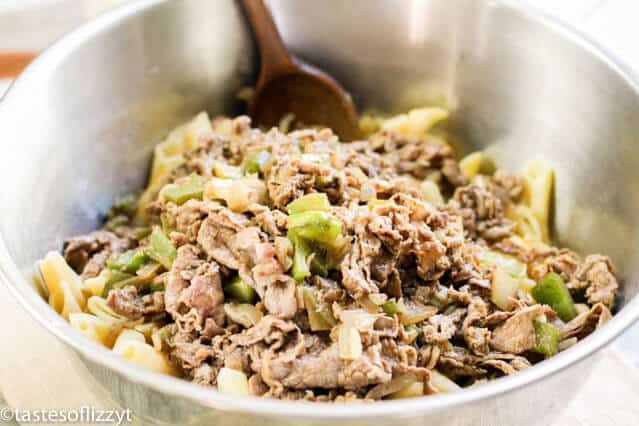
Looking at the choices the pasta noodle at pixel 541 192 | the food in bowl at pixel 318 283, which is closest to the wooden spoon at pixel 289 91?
the food in bowl at pixel 318 283

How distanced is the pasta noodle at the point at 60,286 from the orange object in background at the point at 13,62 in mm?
2331

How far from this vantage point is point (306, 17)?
476cm

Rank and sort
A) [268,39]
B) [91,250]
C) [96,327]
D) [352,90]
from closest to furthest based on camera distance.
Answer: [96,327] → [91,250] → [268,39] → [352,90]

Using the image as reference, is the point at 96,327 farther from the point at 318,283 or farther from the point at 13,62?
the point at 13,62

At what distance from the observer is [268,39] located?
4.65 m

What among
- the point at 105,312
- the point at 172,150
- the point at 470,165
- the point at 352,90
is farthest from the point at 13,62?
the point at 470,165

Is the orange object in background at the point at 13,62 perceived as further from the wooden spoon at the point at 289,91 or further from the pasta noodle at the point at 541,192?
the pasta noodle at the point at 541,192

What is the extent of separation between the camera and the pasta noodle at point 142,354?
3.10 meters

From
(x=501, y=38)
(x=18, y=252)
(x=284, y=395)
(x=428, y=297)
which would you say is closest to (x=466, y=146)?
(x=501, y=38)

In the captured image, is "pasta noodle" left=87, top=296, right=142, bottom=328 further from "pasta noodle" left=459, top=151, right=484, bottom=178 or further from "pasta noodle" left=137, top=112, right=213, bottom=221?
"pasta noodle" left=459, top=151, right=484, bottom=178

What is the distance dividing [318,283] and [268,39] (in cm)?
210

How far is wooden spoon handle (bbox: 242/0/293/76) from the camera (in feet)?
15.2

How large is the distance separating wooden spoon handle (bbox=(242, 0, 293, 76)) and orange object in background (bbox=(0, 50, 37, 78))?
1835 mm

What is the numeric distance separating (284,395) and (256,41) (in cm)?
264
